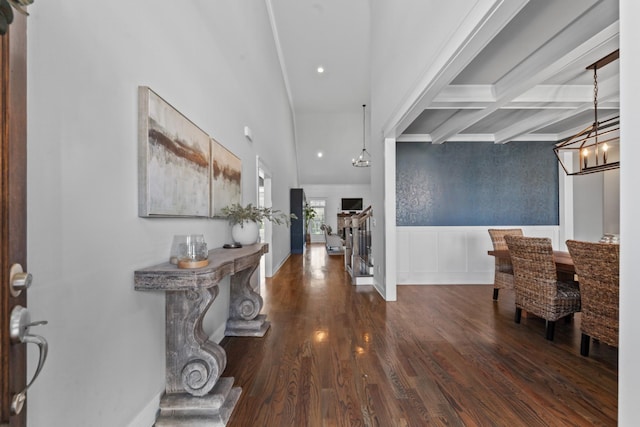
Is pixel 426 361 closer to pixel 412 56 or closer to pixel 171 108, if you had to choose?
pixel 171 108

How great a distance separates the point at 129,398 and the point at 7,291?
112cm

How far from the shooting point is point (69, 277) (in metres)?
1.12

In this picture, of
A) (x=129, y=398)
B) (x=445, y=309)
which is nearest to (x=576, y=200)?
(x=445, y=309)

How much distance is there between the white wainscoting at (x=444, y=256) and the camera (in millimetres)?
5066

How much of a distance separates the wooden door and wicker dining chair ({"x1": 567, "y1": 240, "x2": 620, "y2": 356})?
3.09 meters

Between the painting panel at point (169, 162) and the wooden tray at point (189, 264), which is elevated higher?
the painting panel at point (169, 162)

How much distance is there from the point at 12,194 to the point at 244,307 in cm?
255

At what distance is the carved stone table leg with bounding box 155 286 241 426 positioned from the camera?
1.71 m

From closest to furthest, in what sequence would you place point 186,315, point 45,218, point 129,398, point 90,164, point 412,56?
point 45,218 → point 90,164 → point 129,398 → point 186,315 → point 412,56

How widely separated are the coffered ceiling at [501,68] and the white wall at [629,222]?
866 mm

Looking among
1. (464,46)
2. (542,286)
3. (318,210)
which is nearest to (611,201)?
(542,286)

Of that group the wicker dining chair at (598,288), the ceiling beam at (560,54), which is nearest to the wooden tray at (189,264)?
the wicker dining chair at (598,288)

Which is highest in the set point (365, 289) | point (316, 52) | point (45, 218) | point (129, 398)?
point (316, 52)

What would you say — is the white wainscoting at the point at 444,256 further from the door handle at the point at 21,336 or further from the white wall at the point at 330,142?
the white wall at the point at 330,142
